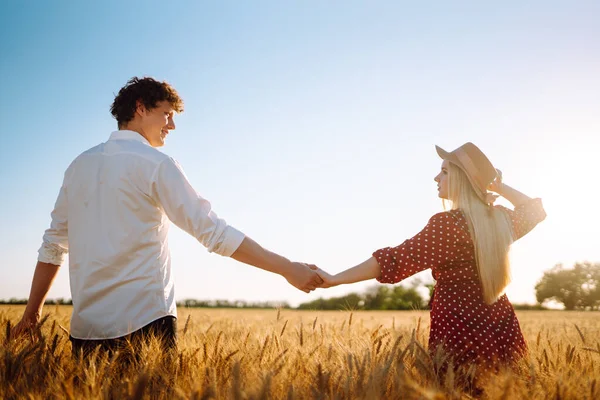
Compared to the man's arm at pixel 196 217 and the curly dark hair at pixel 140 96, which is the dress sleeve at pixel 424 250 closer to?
the man's arm at pixel 196 217

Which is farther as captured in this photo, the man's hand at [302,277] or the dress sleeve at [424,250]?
the man's hand at [302,277]

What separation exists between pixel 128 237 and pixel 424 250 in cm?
174

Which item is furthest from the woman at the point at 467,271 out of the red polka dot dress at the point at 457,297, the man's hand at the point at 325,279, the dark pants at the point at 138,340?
the dark pants at the point at 138,340

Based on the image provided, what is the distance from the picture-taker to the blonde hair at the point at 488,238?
2.80 metres

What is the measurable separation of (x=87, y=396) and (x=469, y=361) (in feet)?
6.84

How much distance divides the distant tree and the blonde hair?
1229 inches

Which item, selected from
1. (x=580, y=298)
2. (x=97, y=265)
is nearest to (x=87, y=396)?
(x=97, y=265)

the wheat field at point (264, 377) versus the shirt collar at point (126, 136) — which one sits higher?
the shirt collar at point (126, 136)

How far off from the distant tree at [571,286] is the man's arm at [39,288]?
32579mm

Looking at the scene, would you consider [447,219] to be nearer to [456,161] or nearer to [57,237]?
[456,161]

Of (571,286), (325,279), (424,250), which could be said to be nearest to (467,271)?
(424,250)

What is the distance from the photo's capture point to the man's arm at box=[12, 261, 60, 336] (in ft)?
10.3

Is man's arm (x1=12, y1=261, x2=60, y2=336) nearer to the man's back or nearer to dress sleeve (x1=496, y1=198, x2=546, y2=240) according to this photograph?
the man's back

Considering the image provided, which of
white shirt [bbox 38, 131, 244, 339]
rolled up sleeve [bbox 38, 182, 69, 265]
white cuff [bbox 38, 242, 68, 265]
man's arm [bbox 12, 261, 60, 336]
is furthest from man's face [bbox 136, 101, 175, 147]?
man's arm [bbox 12, 261, 60, 336]
